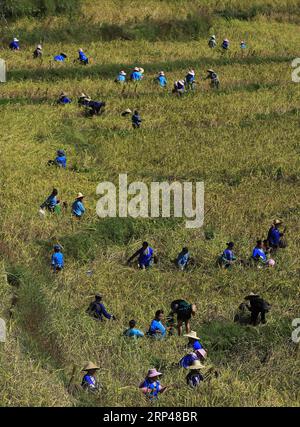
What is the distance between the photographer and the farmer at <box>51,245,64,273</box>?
1282 cm

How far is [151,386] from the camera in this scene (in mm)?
9227

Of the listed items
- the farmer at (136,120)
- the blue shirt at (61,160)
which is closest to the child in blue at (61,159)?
the blue shirt at (61,160)

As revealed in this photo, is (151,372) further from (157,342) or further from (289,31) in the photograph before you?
(289,31)

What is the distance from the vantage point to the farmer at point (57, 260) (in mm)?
12820

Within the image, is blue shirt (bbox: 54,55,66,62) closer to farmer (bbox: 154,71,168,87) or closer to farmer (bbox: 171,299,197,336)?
farmer (bbox: 154,71,168,87)

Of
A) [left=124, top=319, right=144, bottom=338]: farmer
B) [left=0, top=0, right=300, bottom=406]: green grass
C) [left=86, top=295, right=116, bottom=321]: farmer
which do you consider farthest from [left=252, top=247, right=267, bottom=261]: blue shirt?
[left=124, top=319, right=144, bottom=338]: farmer

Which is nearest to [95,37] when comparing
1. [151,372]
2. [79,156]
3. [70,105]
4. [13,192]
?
[70,105]

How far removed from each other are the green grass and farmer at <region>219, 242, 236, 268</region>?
0.17 m

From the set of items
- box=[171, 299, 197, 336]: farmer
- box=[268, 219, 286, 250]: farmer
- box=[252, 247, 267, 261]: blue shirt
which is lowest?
box=[171, 299, 197, 336]: farmer

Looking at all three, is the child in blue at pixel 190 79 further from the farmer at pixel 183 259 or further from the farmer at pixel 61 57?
the farmer at pixel 183 259

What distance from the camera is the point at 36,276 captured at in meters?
12.6

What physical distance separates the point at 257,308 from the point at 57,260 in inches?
136

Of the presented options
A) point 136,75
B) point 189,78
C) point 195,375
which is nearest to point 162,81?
point 189,78
